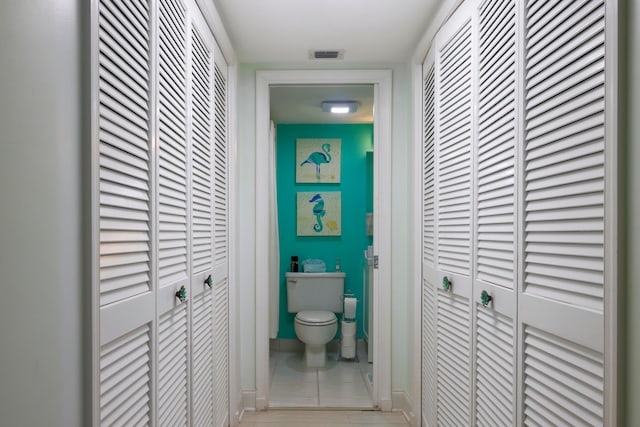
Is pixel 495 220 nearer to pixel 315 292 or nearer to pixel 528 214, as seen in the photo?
pixel 528 214

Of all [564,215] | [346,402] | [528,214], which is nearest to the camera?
[564,215]

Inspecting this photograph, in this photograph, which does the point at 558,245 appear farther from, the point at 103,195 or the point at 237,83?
the point at 237,83

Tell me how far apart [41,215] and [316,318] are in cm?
324

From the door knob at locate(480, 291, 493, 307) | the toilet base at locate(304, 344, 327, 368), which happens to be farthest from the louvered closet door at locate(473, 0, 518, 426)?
the toilet base at locate(304, 344, 327, 368)

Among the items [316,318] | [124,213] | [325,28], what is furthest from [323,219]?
[124,213]

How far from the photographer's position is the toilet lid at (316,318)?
3842mm

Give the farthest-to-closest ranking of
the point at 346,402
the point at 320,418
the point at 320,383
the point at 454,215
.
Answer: the point at 320,383 < the point at 346,402 < the point at 320,418 < the point at 454,215

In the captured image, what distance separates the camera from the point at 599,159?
987 mm

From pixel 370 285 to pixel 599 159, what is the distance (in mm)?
3052

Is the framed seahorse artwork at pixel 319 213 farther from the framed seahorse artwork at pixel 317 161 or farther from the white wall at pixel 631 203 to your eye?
the white wall at pixel 631 203

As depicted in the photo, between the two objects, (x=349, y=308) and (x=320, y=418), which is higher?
(x=349, y=308)

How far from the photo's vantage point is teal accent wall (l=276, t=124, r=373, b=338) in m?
4.54

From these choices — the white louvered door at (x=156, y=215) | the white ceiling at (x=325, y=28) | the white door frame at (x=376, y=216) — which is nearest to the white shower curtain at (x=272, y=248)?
the white door frame at (x=376, y=216)

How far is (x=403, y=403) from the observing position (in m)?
2.92
